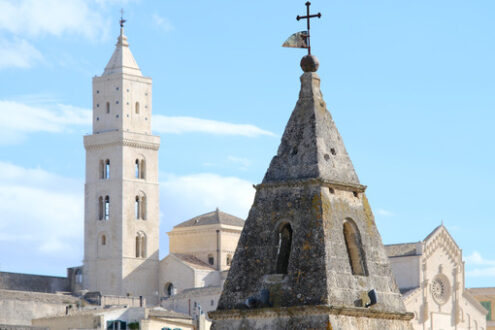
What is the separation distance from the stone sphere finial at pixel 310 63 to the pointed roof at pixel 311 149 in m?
0.20

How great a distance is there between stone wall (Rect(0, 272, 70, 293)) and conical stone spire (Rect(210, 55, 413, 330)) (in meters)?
77.0

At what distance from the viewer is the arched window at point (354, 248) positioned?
45.1 ft

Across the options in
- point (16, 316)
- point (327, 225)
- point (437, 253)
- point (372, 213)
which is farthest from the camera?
point (437, 253)

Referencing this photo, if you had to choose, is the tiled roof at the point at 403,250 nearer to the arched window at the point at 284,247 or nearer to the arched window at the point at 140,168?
the arched window at the point at 140,168

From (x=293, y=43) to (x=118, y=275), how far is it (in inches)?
3228

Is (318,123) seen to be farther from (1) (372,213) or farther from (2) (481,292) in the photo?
(2) (481,292)

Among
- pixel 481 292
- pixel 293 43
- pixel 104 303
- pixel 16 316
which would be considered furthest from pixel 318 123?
pixel 481 292

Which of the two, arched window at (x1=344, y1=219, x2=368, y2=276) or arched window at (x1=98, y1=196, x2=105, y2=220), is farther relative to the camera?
arched window at (x1=98, y1=196, x2=105, y2=220)

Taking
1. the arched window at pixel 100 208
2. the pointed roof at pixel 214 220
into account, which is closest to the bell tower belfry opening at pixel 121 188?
the arched window at pixel 100 208

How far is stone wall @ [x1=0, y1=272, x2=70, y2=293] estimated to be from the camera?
8969 centimetres

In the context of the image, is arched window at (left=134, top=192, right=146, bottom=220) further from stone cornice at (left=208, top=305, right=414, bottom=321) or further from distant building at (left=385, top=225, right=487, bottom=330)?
stone cornice at (left=208, top=305, right=414, bottom=321)

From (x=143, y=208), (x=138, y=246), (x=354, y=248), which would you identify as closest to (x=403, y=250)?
(x=138, y=246)

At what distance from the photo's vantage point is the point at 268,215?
1384 cm

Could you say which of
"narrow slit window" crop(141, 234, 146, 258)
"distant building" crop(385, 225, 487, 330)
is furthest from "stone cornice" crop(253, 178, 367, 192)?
"narrow slit window" crop(141, 234, 146, 258)
